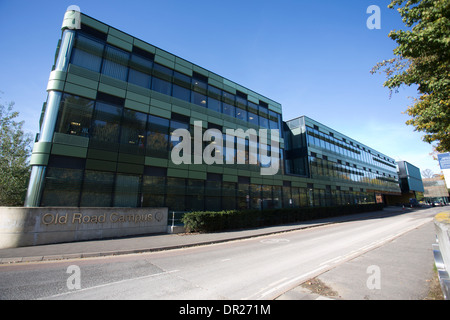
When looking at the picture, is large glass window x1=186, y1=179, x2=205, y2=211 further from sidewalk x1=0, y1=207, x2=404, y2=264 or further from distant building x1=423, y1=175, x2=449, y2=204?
distant building x1=423, y1=175, x2=449, y2=204

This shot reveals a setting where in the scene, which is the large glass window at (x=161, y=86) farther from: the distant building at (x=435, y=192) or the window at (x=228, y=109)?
the distant building at (x=435, y=192)

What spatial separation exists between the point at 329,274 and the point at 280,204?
68.1ft

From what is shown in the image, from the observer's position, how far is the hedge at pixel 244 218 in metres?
14.7

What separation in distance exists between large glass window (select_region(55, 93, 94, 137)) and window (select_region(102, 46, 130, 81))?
3338mm

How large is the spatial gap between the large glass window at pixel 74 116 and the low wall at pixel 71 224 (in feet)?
19.1

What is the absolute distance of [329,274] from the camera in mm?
5703

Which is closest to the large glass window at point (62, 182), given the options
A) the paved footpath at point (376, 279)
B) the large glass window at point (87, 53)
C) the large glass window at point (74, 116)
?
the large glass window at point (74, 116)

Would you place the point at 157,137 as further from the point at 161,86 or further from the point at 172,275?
the point at 172,275

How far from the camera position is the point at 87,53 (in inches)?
600

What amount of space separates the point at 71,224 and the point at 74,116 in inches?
301

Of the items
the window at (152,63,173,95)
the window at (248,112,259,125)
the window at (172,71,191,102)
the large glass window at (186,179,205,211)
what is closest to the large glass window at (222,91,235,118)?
the window at (248,112,259,125)

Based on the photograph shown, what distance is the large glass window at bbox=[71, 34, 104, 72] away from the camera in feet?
48.3

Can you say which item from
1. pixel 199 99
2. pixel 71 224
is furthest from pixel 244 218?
pixel 199 99
